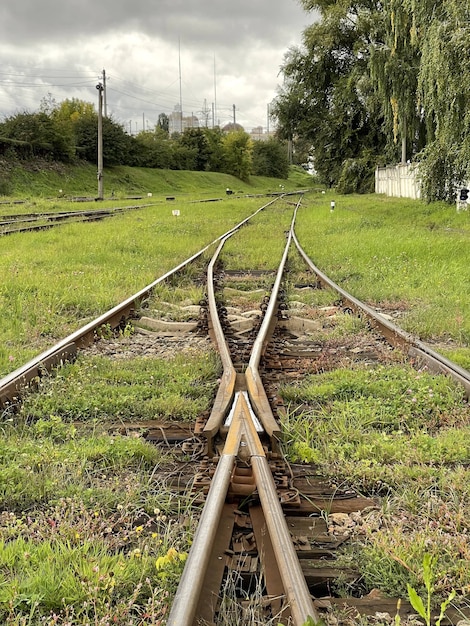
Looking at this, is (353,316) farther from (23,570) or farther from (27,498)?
(23,570)

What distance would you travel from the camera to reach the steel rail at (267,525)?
1.71 metres

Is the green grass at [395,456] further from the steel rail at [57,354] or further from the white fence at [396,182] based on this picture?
the white fence at [396,182]

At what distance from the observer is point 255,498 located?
2.47m

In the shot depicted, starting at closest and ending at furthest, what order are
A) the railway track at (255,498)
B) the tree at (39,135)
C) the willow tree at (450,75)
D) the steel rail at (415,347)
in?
the railway track at (255,498) → the steel rail at (415,347) → the willow tree at (450,75) → the tree at (39,135)

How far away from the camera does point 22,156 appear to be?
47.2 meters

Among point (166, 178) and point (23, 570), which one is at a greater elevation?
point (166, 178)

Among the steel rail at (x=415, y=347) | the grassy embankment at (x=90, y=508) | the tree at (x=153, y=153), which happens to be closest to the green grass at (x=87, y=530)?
the grassy embankment at (x=90, y=508)

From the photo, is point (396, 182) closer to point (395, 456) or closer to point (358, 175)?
point (358, 175)

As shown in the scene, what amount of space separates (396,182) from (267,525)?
31.2 metres

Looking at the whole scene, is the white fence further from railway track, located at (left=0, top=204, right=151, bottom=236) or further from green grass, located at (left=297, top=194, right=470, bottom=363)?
railway track, located at (left=0, top=204, right=151, bottom=236)

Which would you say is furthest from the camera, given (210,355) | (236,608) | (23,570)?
(210,355)

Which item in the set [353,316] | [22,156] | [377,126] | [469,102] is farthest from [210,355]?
[22,156]

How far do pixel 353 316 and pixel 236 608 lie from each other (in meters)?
4.42

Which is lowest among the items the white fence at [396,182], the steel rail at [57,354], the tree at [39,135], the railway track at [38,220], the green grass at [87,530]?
the green grass at [87,530]
